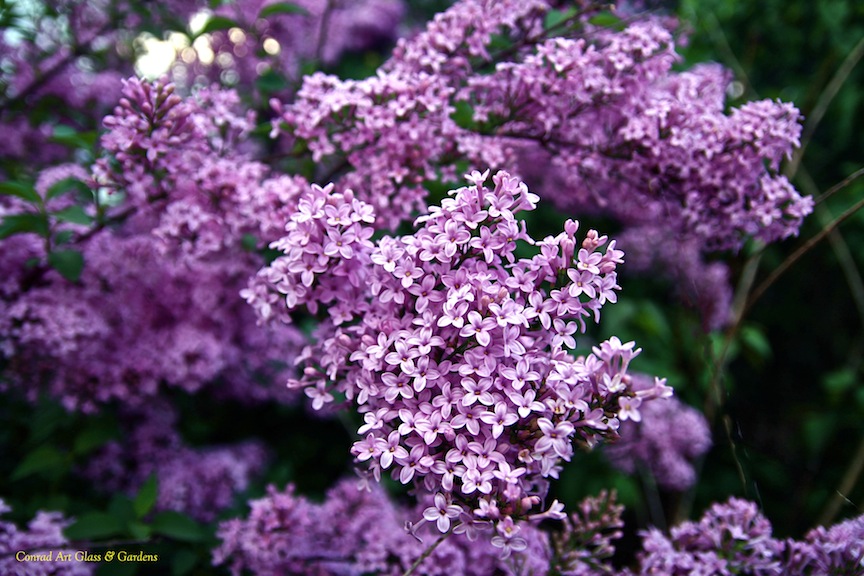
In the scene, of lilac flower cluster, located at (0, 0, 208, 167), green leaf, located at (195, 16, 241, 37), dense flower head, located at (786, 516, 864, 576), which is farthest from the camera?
lilac flower cluster, located at (0, 0, 208, 167)

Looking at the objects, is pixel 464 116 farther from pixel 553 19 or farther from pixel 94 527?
pixel 94 527

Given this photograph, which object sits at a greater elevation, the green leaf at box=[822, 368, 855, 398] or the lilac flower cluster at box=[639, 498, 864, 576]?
the green leaf at box=[822, 368, 855, 398]

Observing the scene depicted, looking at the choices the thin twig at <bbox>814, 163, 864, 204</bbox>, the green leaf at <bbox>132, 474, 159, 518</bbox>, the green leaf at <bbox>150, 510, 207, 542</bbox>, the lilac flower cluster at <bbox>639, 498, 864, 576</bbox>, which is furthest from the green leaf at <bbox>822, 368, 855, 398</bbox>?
the green leaf at <bbox>132, 474, 159, 518</bbox>

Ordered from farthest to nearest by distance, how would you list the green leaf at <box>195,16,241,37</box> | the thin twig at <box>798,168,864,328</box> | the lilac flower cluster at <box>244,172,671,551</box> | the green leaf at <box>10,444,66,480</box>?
the thin twig at <box>798,168,864,328</box>
the green leaf at <box>195,16,241,37</box>
the green leaf at <box>10,444,66,480</box>
the lilac flower cluster at <box>244,172,671,551</box>

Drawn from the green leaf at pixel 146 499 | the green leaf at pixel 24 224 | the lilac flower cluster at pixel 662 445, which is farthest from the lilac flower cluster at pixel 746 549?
the green leaf at pixel 24 224

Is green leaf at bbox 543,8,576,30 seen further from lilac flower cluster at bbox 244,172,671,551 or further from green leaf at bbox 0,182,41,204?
green leaf at bbox 0,182,41,204

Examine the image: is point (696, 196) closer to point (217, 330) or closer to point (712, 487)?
point (217, 330)

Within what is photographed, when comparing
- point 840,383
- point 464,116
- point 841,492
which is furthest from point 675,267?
point 464,116
